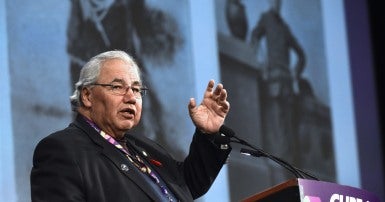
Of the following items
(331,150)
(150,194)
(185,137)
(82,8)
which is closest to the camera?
(150,194)

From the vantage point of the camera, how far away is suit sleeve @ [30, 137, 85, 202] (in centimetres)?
234

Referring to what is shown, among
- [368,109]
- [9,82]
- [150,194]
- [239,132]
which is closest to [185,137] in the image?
[239,132]

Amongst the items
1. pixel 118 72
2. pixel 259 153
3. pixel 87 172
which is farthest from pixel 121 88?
pixel 259 153

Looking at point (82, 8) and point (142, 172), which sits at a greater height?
point (82, 8)

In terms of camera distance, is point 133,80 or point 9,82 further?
point 9,82

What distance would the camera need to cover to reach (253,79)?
420 cm

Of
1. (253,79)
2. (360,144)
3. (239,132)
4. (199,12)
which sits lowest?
(360,144)

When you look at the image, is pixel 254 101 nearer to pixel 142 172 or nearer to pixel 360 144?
pixel 360 144

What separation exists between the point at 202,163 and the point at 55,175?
697mm

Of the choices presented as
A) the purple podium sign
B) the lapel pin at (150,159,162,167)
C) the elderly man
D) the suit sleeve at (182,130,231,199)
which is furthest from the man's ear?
the purple podium sign

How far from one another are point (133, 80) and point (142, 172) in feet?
1.18

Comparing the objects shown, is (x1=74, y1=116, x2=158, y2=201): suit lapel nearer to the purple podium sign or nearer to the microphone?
the microphone

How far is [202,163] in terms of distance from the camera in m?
2.89

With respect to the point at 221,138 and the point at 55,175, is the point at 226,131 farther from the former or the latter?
the point at 55,175
